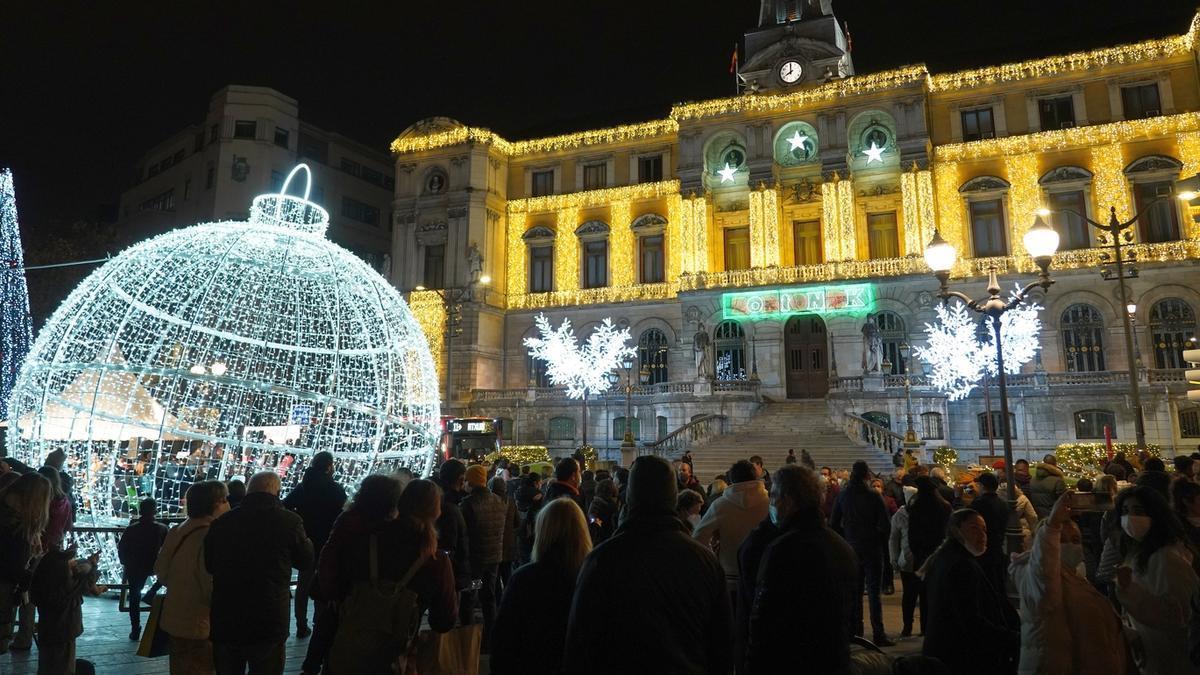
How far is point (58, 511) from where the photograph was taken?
22.5 feet

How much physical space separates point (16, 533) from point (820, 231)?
33.2 m

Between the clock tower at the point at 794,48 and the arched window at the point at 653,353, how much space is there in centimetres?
1269

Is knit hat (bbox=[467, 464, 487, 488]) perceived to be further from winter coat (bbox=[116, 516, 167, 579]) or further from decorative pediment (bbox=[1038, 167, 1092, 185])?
decorative pediment (bbox=[1038, 167, 1092, 185])

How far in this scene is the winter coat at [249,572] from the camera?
4.31m

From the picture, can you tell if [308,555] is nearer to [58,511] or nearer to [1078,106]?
[58,511]

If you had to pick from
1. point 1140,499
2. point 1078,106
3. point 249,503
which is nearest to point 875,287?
point 1078,106

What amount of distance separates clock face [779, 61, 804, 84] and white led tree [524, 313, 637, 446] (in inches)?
571

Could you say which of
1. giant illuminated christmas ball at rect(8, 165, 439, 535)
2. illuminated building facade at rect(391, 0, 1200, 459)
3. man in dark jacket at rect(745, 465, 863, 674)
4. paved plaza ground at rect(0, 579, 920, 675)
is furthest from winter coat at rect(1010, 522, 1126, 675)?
illuminated building facade at rect(391, 0, 1200, 459)

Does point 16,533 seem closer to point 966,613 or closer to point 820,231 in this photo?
point 966,613

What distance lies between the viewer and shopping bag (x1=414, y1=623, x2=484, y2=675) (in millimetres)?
4051

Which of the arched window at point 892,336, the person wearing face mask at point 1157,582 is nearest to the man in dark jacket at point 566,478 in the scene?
the person wearing face mask at point 1157,582

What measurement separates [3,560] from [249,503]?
6.76ft

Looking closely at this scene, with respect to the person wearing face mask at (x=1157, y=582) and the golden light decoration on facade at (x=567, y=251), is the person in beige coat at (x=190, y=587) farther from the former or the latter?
the golden light decoration on facade at (x=567, y=251)

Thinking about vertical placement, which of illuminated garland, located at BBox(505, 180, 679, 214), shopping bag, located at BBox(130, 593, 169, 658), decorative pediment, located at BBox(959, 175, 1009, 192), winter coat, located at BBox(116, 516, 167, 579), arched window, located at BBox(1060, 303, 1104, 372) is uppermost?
illuminated garland, located at BBox(505, 180, 679, 214)
